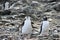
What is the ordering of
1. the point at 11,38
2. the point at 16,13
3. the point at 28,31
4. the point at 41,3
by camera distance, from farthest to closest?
the point at 41,3 < the point at 16,13 < the point at 28,31 < the point at 11,38

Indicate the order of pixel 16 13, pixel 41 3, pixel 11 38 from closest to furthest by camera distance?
pixel 11 38 < pixel 16 13 < pixel 41 3

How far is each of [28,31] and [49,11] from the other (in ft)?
19.8

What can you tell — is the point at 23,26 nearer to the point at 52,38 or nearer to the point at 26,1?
the point at 52,38

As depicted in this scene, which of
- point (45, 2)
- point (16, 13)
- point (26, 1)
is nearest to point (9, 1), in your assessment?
point (26, 1)

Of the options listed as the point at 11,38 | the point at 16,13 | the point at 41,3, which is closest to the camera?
the point at 11,38

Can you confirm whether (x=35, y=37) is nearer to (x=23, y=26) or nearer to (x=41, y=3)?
(x=23, y=26)

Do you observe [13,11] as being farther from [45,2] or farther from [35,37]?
[35,37]

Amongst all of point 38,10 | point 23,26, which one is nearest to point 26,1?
point 38,10

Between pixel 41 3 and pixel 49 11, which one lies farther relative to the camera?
pixel 41 3

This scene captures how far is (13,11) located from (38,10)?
1635 millimetres

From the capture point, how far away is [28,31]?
815 cm

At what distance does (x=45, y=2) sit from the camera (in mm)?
16484

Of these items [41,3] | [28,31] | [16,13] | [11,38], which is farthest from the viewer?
[41,3]

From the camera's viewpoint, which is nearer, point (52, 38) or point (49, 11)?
point (52, 38)
